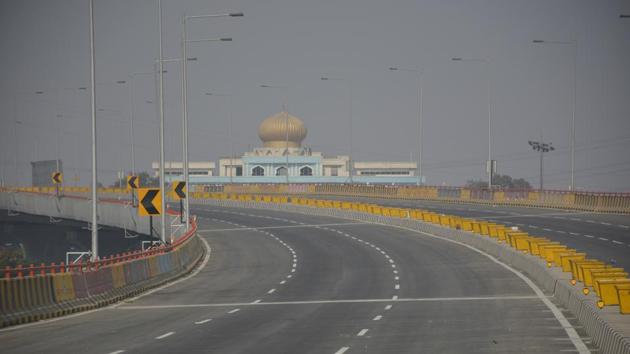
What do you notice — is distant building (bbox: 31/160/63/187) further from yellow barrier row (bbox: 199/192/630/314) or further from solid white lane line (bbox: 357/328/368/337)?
solid white lane line (bbox: 357/328/368/337)

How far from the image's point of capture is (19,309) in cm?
2911

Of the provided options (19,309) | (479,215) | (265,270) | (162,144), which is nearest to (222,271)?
(265,270)

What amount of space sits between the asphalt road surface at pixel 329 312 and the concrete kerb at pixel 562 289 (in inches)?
21.3

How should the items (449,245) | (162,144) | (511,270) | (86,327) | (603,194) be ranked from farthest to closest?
1. (603,194)
2. (449,245)
3. (162,144)
4. (511,270)
5. (86,327)

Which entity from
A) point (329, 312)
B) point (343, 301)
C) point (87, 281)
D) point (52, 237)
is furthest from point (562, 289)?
point (52, 237)

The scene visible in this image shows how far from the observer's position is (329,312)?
3116cm

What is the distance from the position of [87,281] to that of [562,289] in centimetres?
1303

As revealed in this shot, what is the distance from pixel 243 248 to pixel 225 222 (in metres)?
25.3

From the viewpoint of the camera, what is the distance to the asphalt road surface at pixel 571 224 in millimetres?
50156

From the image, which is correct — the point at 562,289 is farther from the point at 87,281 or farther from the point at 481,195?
the point at 481,195

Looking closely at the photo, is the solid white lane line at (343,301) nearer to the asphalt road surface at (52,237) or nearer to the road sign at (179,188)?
the road sign at (179,188)

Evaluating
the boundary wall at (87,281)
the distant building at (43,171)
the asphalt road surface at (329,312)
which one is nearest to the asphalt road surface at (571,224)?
the asphalt road surface at (329,312)

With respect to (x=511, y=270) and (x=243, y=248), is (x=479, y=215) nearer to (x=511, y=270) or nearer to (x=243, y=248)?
(x=243, y=248)

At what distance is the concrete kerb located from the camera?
2064 centimetres
